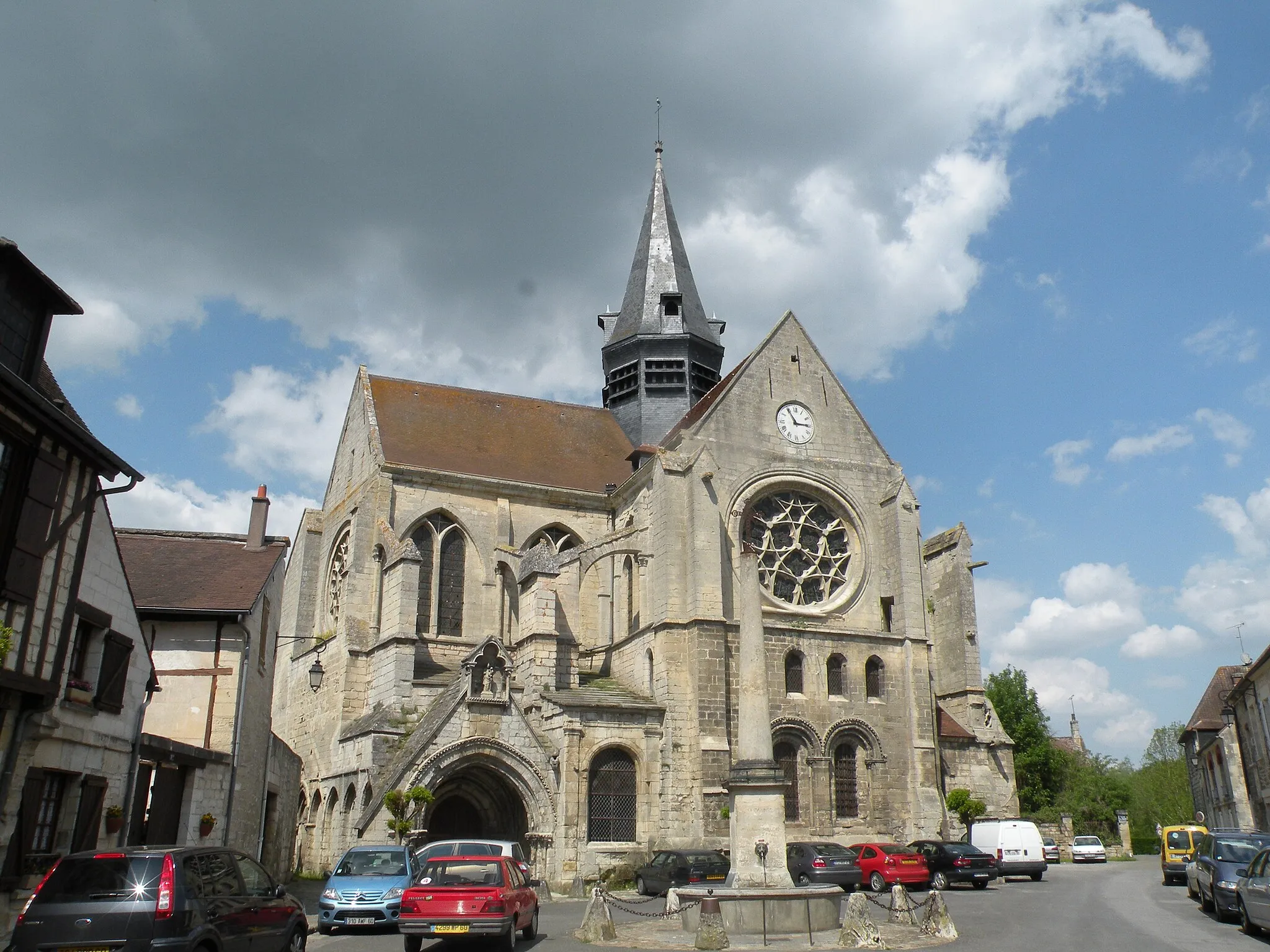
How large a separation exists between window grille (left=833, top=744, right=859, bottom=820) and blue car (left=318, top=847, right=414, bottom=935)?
13.3 m

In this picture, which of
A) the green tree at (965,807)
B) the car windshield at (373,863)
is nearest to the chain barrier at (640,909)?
the car windshield at (373,863)

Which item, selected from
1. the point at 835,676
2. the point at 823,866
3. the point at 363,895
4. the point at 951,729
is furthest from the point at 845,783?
the point at 363,895

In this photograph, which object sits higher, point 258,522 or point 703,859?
point 258,522

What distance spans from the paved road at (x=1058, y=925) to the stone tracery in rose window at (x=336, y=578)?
12.2 m

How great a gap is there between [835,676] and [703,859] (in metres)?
7.86

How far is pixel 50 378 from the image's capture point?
13.8 m

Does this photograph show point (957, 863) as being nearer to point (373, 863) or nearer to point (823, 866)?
point (823, 866)

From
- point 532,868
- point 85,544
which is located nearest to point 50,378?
point 85,544

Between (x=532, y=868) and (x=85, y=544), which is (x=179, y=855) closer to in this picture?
(x=85, y=544)

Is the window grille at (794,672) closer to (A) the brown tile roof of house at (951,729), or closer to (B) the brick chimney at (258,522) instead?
(A) the brown tile roof of house at (951,729)

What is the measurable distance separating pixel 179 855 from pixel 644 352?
2788 centimetres

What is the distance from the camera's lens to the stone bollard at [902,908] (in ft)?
47.5

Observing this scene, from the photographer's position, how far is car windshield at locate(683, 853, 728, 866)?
20.3 metres

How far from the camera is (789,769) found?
2569 centimetres
